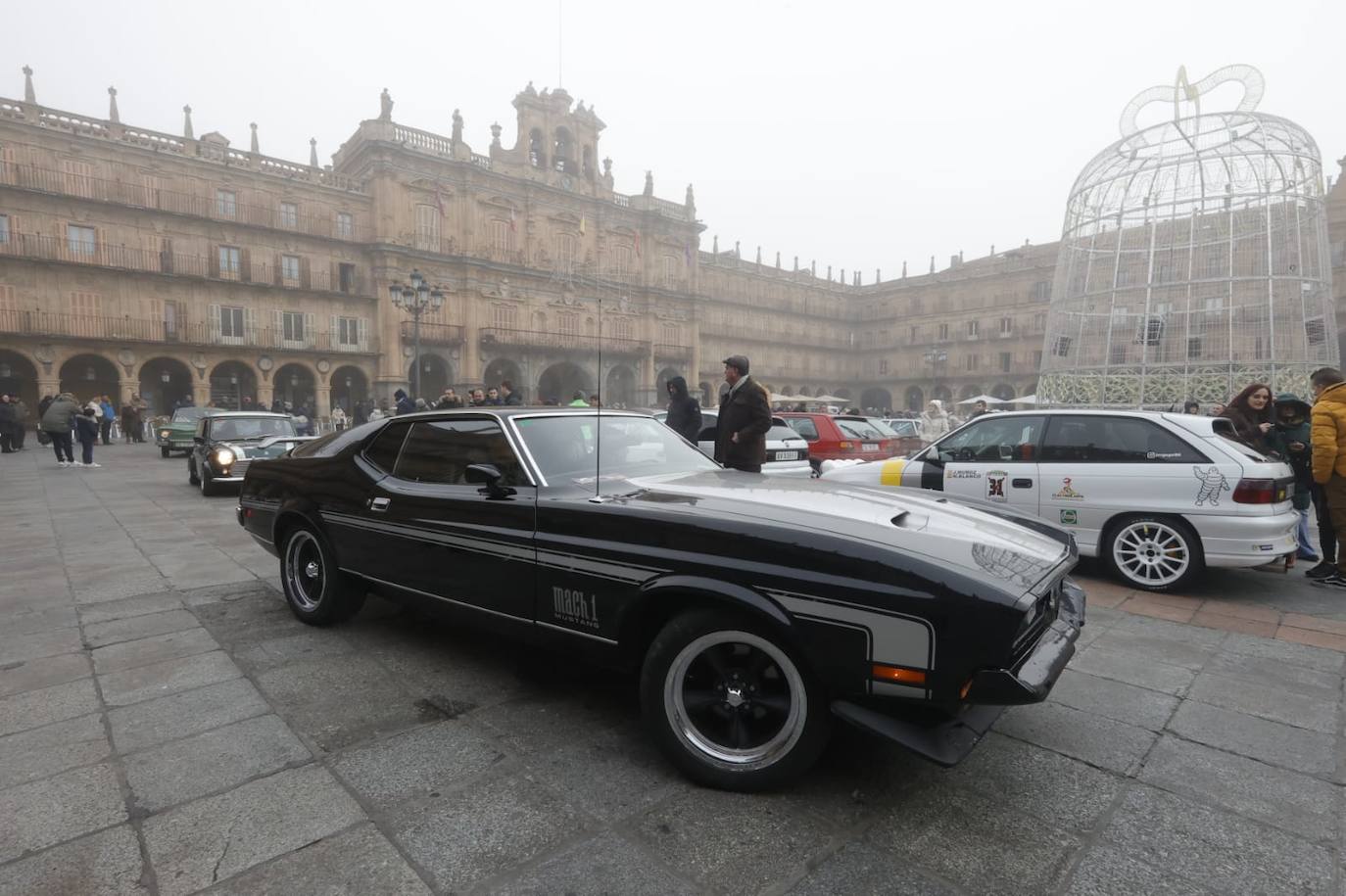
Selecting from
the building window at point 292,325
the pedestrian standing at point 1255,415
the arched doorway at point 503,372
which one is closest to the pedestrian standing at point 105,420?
the building window at point 292,325

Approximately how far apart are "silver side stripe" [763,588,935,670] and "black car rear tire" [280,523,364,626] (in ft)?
9.49

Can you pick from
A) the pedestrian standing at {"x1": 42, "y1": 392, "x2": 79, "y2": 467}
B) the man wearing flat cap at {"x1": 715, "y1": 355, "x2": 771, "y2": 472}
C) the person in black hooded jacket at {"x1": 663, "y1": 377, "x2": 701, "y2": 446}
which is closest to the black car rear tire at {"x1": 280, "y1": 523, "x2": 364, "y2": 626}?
the man wearing flat cap at {"x1": 715, "y1": 355, "x2": 771, "y2": 472}

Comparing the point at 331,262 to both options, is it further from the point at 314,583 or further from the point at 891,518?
the point at 891,518

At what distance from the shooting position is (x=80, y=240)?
88.0 ft

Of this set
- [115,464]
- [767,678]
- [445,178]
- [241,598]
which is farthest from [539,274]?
[767,678]

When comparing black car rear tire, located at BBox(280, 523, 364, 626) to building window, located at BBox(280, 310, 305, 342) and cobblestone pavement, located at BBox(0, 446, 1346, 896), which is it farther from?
building window, located at BBox(280, 310, 305, 342)

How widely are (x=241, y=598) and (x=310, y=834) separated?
3215mm

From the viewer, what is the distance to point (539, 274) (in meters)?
37.0

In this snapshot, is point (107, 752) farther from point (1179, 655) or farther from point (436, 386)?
point (436, 386)

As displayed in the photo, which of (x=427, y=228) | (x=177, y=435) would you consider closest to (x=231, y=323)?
(x=427, y=228)

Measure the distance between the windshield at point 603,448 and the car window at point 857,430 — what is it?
305 inches

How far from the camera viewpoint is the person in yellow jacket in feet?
16.5

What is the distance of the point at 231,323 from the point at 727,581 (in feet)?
113

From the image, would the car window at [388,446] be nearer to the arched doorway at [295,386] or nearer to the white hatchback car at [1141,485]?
the white hatchback car at [1141,485]
